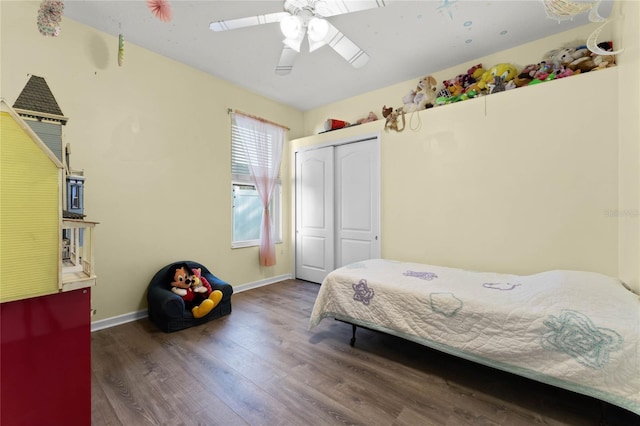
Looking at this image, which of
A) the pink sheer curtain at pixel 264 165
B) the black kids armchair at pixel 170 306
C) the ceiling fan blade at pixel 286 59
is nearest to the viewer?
the ceiling fan blade at pixel 286 59

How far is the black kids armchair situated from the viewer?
2490 mm

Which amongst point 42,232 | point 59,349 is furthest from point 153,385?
point 42,232

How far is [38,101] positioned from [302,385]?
8.19ft

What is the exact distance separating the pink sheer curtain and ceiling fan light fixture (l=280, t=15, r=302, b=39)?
2006 millimetres

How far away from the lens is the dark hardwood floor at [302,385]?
1.51 metres

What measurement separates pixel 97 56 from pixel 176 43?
721 millimetres

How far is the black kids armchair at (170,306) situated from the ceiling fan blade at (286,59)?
2.25 metres

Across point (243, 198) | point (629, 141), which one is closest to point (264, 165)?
point (243, 198)

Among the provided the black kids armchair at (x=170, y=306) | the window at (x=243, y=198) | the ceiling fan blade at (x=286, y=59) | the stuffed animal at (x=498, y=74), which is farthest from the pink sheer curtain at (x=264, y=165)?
the stuffed animal at (x=498, y=74)

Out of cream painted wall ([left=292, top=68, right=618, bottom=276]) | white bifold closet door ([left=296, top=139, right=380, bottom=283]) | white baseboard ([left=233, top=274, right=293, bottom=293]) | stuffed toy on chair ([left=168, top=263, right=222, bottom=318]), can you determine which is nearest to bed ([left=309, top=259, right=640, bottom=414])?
cream painted wall ([left=292, top=68, right=618, bottom=276])

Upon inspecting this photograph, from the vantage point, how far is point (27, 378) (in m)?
0.89

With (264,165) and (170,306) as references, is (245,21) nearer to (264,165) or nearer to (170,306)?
(264,165)

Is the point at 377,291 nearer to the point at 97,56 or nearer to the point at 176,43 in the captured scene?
the point at 176,43

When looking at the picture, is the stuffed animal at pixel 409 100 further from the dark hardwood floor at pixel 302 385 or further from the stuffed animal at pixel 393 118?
the dark hardwood floor at pixel 302 385
